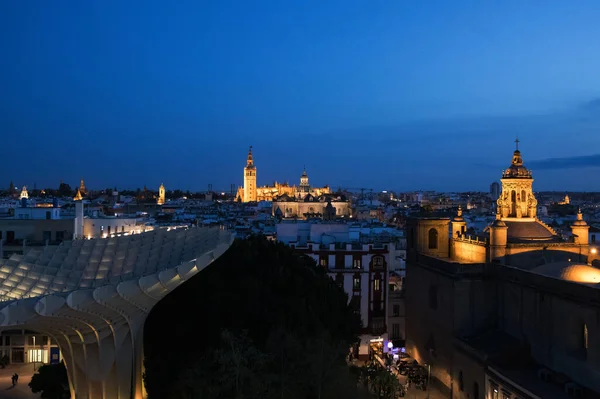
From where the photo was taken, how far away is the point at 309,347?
698 inches

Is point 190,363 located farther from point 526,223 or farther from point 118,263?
point 526,223

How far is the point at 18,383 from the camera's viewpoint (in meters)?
29.0

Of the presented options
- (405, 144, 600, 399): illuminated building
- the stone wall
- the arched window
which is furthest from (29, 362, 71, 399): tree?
the arched window

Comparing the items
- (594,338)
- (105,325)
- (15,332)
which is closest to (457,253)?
(594,338)

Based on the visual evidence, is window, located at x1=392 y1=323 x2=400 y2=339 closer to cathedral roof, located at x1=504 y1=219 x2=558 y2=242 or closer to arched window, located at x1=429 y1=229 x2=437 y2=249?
arched window, located at x1=429 y1=229 x2=437 y2=249

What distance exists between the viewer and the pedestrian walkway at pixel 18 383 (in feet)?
88.9

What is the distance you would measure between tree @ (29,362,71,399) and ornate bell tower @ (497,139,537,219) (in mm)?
23105

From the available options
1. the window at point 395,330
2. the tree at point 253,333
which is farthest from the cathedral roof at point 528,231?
the tree at point 253,333

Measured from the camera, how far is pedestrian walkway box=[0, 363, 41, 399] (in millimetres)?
27094

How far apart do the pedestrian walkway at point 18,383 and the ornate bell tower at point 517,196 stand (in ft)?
81.9

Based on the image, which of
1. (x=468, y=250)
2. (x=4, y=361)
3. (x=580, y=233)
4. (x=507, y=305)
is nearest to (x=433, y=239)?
(x=468, y=250)

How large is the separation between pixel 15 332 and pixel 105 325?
15603 millimetres

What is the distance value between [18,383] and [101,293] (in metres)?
15.3

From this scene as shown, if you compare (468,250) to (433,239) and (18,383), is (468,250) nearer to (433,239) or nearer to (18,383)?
(433,239)
